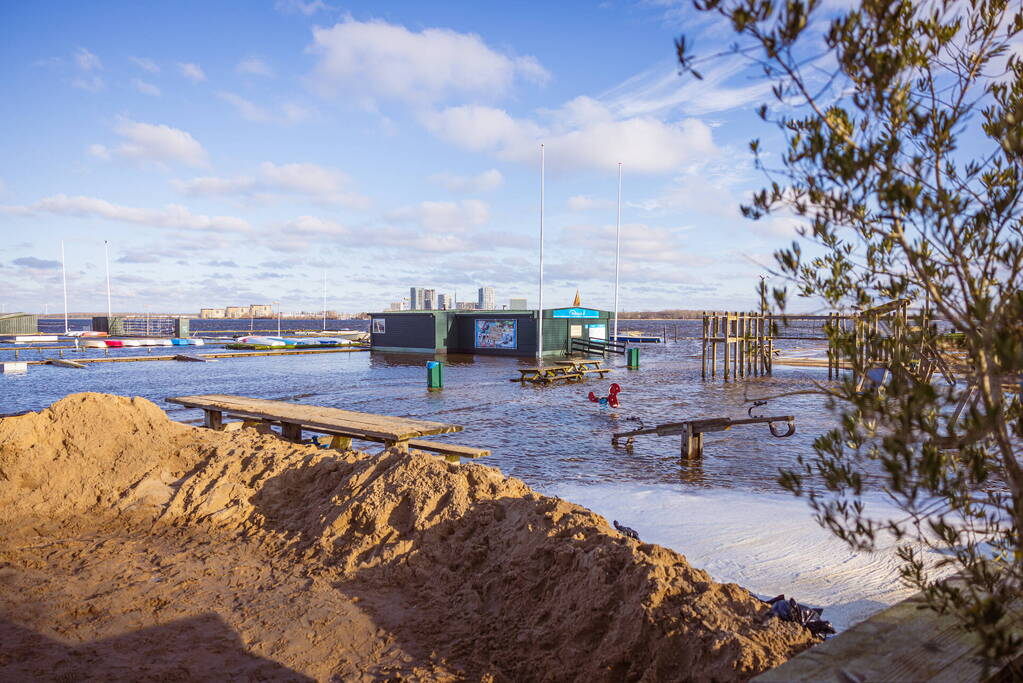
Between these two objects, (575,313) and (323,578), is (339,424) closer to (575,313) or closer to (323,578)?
(323,578)

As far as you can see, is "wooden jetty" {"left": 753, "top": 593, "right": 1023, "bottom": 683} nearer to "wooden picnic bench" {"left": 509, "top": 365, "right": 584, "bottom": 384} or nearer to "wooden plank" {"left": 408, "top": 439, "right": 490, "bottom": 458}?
"wooden plank" {"left": 408, "top": 439, "right": 490, "bottom": 458}

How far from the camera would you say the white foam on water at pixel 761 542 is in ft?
19.4

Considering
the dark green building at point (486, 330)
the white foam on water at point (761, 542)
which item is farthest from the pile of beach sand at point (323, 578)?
the dark green building at point (486, 330)

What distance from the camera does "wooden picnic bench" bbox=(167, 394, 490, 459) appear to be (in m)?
9.57

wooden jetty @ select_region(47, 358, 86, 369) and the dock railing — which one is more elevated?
the dock railing

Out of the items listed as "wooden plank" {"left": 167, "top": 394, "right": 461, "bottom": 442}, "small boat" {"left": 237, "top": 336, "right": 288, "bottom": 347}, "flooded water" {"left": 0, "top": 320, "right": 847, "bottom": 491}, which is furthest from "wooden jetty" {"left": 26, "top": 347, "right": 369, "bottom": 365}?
"wooden plank" {"left": 167, "top": 394, "right": 461, "bottom": 442}

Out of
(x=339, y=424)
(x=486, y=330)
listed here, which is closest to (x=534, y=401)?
(x=339, y=424)

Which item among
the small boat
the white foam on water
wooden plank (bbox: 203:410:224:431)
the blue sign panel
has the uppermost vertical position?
the blue sign panel

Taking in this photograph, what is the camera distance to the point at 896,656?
111 inches

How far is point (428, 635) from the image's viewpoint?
4.92m

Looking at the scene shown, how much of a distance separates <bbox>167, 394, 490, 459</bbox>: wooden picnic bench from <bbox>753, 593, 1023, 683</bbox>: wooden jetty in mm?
6119

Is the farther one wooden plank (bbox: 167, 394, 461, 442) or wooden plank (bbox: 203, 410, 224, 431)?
wooden plank (bbox: 203, 410, 224, 431)

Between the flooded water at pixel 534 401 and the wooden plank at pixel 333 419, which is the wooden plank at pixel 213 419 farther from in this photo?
the flooded water at pixel 534 401

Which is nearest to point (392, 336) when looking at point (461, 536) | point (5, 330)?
point (461, 536)
